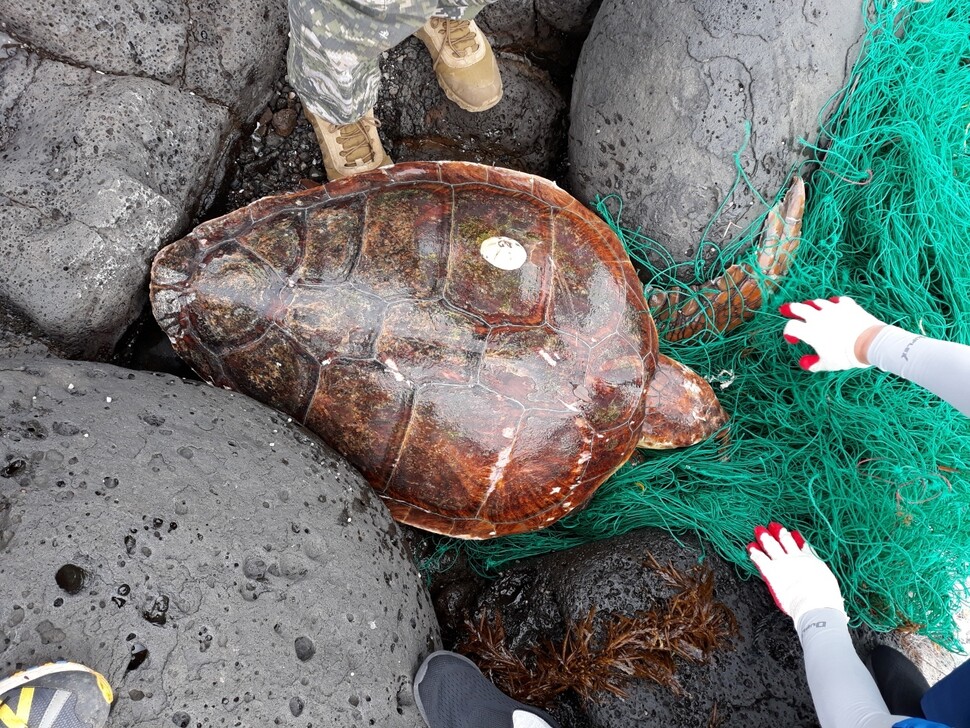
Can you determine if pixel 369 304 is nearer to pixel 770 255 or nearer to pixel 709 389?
pixel 709 389

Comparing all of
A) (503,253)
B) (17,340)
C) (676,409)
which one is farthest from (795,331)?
(17,340)

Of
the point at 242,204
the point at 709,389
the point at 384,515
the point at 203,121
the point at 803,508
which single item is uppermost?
the point at 203,121

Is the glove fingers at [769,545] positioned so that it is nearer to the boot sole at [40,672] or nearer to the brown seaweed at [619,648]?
the brown seaweed at [619,648]

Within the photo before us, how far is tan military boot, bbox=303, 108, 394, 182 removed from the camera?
7.61 ft

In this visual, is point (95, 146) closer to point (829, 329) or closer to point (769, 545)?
point (829, 329)

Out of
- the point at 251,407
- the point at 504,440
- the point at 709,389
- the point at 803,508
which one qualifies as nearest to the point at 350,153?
the point at 251,407

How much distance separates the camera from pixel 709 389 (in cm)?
235

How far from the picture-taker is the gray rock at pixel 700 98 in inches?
81.9

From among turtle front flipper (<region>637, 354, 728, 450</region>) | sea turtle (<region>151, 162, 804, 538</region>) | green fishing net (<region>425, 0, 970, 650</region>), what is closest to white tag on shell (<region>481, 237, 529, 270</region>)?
sea turtle (<region>151, 162, 804, 538</region>)

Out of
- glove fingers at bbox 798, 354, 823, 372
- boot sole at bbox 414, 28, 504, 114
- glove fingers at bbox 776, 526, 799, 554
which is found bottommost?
glove fingers at bbox 776, 526, 799, 554

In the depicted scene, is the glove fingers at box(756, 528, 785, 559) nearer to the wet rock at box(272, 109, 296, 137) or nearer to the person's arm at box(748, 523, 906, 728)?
the person's arm at box(748, 523, 906, 728)

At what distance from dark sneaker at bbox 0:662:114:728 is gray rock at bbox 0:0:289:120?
1705mm

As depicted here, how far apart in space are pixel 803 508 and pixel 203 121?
100 inches

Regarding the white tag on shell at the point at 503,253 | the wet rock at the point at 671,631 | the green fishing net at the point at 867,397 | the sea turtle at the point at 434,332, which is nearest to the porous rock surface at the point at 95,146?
the sea turtle at the point at 434,332
